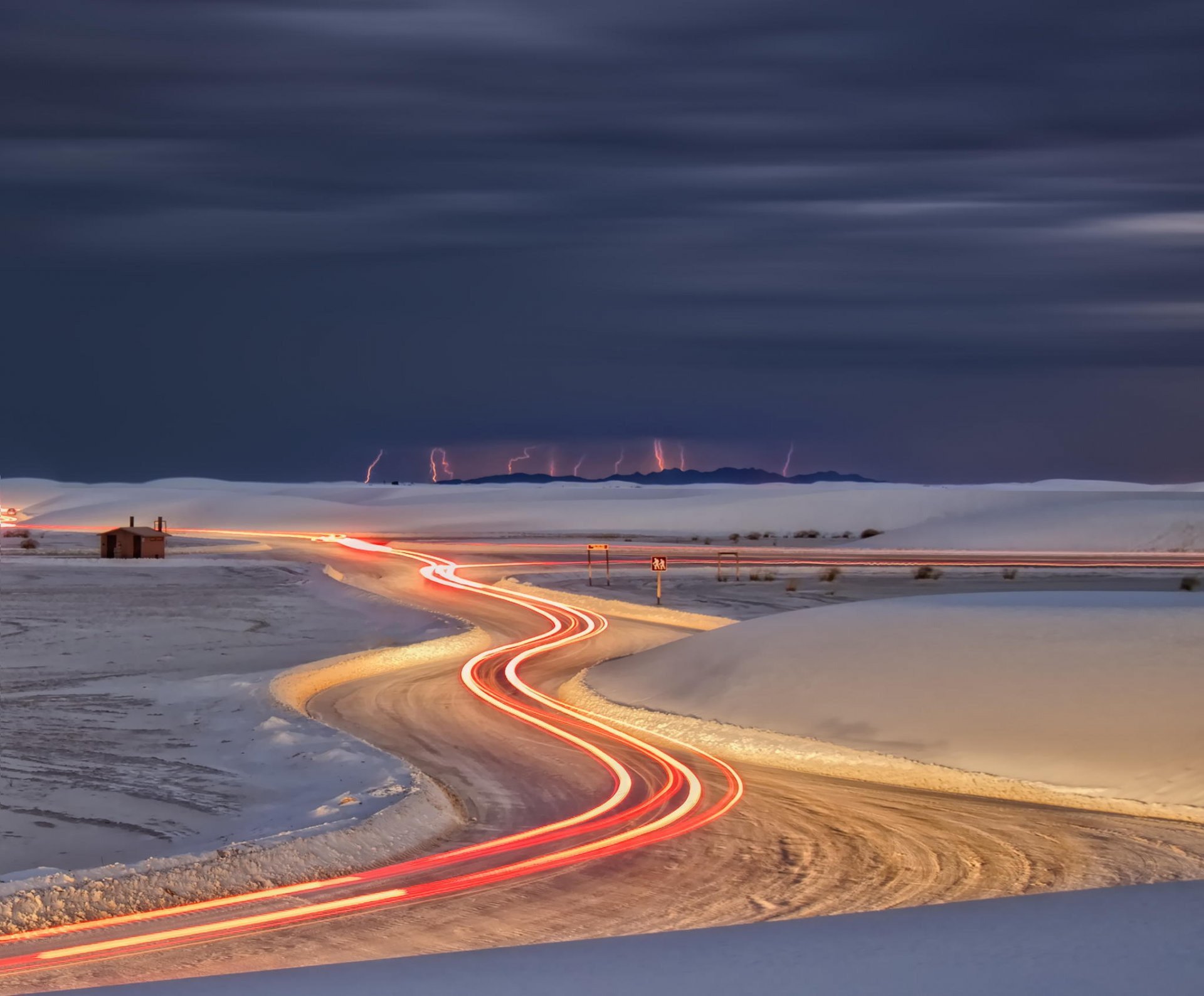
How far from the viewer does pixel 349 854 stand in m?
11.9

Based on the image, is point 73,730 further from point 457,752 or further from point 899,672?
point 899,672

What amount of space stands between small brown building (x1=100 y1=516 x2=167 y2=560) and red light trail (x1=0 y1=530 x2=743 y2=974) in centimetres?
3964

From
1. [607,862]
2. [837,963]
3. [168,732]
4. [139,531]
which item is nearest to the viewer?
[837,963]

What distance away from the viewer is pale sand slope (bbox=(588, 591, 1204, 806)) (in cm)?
1545

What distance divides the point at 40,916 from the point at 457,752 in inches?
315

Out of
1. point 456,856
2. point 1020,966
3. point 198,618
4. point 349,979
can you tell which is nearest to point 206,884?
point 456,856

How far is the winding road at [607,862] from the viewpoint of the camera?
369 inches

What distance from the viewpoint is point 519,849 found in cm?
1226

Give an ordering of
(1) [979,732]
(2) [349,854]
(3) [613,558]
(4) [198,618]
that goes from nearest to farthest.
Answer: (2) [349,854], (1) [979,732], (4) [198,618], (3) [613,558]

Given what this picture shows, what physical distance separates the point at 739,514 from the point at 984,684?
3709 inches

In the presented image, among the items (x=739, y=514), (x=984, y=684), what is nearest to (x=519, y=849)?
(x=984, y=684)

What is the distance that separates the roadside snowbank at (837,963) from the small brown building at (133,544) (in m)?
54.4

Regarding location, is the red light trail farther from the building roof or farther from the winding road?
the building roof

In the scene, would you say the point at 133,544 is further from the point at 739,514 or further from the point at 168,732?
the point at 739,514
